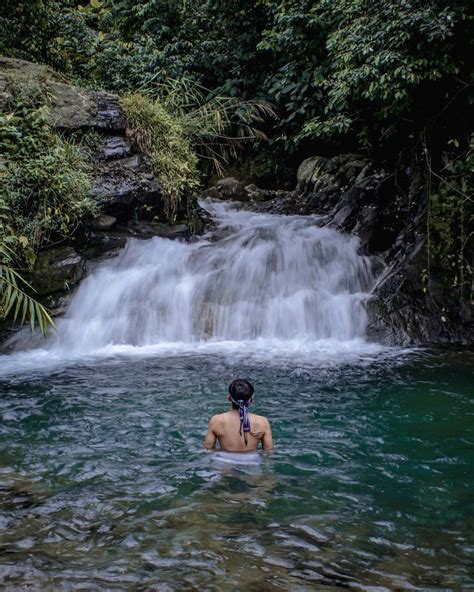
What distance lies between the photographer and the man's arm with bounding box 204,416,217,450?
16.2 ft

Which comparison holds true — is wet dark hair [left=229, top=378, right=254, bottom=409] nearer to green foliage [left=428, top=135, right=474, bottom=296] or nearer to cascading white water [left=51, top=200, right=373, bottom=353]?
cascading white water [left=51, top=200, right=373, bottom=353]

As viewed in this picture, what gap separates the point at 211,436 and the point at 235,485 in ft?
2.06

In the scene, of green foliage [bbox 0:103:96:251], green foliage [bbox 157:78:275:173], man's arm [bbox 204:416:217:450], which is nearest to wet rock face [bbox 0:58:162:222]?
green foliage [bbox 0:103:96:251]

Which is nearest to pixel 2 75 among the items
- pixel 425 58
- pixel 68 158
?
pixel 68 158

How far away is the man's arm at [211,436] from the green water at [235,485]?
0.12m

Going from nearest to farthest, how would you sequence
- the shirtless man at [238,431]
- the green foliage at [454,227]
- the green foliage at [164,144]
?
the shirtless man at [238,431] < the green foliage at [454,227] < the green foliage at [164,144]

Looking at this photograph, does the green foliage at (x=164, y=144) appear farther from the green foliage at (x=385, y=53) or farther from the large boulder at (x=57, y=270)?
the green foliage at (x=385, y=53)

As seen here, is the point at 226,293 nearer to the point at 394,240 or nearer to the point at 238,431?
the point at 394,240

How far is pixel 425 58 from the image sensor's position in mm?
8609

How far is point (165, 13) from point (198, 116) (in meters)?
4.37

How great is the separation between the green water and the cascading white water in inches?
76.4

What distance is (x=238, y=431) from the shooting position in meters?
4.90

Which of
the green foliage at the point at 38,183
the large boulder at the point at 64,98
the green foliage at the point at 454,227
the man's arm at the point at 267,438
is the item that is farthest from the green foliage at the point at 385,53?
the man's arm at the point at 267,438

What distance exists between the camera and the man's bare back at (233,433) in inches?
193
